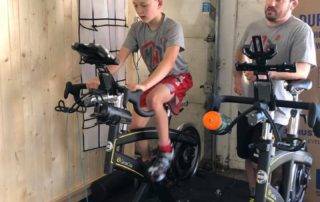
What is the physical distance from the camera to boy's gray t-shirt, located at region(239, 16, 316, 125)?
6.90 feet

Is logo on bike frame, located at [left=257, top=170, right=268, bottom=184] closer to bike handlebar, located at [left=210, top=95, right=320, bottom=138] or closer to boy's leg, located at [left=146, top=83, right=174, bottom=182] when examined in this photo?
bike handlebar, located at [left=210, top=95, right=320, bottom=138]

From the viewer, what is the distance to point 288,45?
7.15ft

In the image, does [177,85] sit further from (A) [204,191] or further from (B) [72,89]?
(A) [204,191]

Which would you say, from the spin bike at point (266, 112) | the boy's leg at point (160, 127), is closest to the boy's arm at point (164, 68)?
the boy's leg at point (160, 127)

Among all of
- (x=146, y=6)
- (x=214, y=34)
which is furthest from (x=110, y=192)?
(x=214, y=34)

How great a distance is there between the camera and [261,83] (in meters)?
1.67

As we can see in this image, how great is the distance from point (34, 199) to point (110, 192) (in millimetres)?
614

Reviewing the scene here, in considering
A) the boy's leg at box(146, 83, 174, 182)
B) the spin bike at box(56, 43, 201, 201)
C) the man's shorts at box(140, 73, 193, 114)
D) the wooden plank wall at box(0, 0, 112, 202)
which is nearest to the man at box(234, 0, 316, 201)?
the man's shorts at box(140, 73, 193, 114)

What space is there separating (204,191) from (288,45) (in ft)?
5.15

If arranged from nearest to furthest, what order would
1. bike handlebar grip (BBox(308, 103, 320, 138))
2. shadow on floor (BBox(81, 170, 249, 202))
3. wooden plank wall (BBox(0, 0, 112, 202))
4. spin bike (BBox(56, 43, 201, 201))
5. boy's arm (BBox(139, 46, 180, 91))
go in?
bike handlebar grip (BBox(308, 103, 320, 138)) → spin bike (BBox(56, 43, 201, 201)) → boy's arm (BBox(139, 46, 180, 91)) → wooden plank wall (BBox(0, 0, 112, 202)) → shadow on floor (BBox(81, 170, 249, 202))

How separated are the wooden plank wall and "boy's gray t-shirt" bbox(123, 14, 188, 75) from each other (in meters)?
0.49

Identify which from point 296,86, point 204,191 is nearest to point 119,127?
point 296,86

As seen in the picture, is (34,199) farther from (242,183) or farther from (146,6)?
(242,183)

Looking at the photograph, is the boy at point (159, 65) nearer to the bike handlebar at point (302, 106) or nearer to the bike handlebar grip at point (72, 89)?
the bike handlebar grip at point (72, 89)
